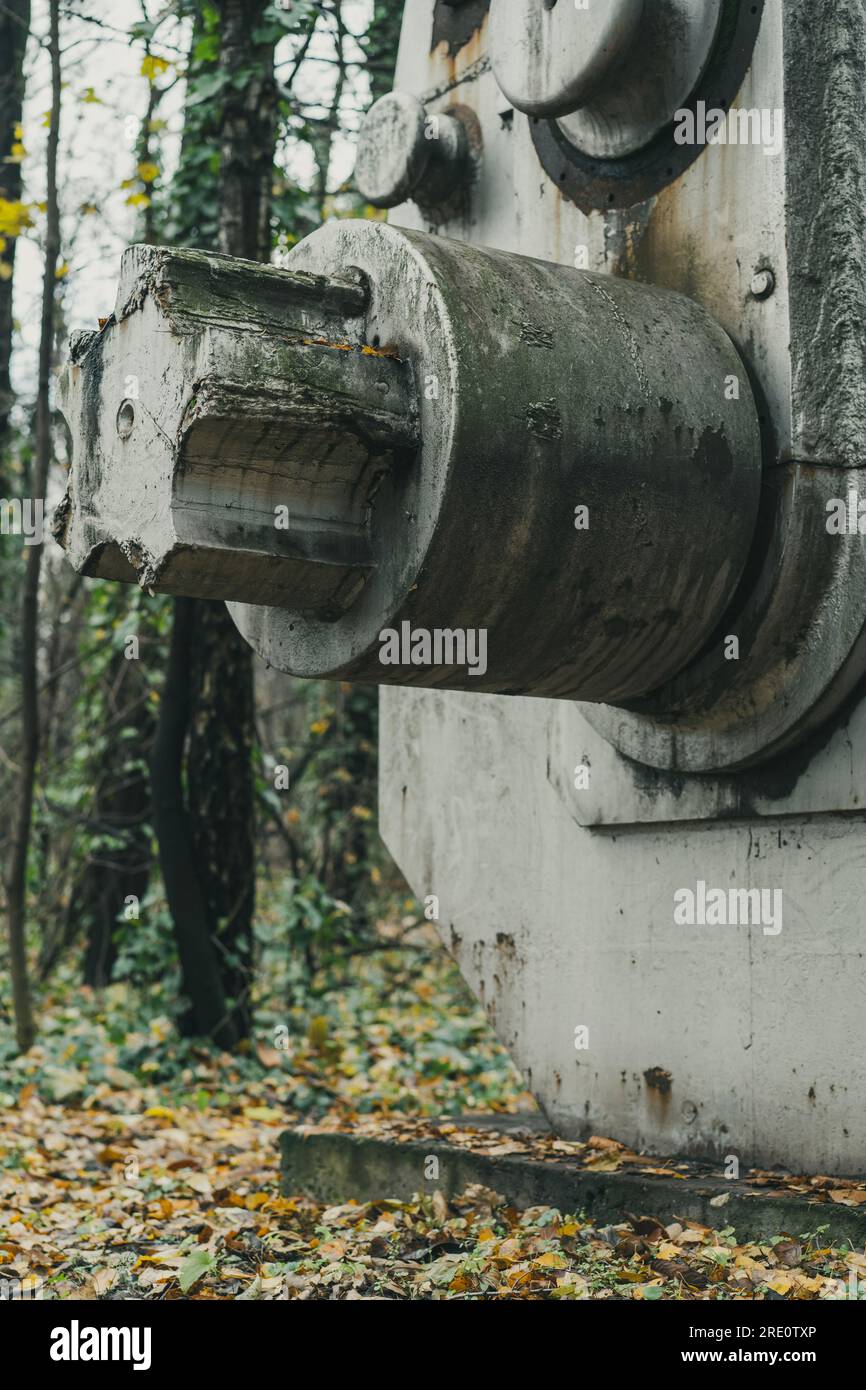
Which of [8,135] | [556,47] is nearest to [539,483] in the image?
[556,47]

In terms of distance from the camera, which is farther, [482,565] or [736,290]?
[736,290]

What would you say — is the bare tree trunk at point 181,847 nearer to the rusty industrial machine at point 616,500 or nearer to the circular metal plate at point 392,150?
the circular metal plate at point 392,150

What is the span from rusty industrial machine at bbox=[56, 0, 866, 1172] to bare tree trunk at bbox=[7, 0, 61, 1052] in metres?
3.66

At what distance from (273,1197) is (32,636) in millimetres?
3740

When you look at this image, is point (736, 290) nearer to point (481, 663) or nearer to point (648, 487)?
point (648, 487)

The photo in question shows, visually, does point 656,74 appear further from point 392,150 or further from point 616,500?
point 616,500

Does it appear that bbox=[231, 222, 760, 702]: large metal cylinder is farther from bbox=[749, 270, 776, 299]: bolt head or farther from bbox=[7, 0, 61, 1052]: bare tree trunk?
bbox=[7, 0, 61, 1052]: bare tree trunk

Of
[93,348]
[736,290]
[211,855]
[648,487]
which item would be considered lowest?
[211,855]

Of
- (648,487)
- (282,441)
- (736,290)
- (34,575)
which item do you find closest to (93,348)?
(282,441)

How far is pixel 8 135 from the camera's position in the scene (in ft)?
43.4

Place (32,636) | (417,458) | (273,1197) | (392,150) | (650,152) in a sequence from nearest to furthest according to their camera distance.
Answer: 1. (417,458)
2. (650,152)
3. (273,1197)
4. (392,150)
5. (32,636)

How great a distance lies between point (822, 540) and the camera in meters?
4.50

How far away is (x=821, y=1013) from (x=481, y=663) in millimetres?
1495
